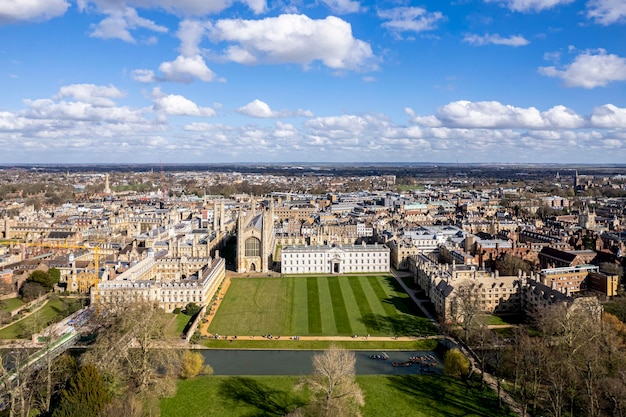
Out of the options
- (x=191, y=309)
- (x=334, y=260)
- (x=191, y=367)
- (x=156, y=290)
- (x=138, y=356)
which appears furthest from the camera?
(x=334, y=260)

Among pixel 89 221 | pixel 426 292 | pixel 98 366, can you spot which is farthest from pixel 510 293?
pixel 89 221

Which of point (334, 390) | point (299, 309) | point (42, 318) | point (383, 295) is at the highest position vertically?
point (334, 390)

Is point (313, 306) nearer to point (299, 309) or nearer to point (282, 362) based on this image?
point (299, 309)

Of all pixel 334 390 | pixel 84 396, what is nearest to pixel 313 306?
pixel 334 390

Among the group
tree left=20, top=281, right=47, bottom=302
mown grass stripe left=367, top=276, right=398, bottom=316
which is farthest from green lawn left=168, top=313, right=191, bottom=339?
mown grass stripe left=367, top=276, right=398, bottom=316

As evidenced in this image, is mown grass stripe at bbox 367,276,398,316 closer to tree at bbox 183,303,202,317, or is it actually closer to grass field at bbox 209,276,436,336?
grass field at bbox 209,276,436,336

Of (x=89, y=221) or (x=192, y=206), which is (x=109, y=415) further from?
(x=192, y=206)
